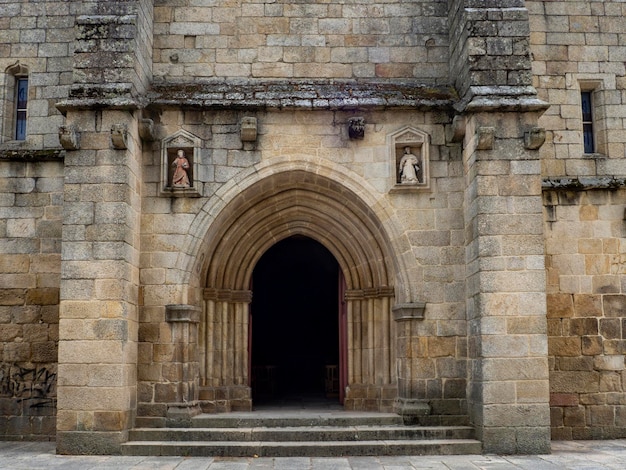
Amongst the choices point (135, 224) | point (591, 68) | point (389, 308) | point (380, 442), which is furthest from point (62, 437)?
point (591, 68)

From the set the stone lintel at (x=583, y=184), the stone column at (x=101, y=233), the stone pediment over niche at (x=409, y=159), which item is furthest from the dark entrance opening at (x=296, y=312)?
the stone column at (x=101, y=233)

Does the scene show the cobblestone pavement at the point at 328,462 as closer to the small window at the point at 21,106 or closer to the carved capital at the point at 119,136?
the carved capital at the point at 119,136

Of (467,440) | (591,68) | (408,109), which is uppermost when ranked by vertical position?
(591,68)

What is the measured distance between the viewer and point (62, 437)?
8.17m

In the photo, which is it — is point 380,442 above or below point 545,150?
below

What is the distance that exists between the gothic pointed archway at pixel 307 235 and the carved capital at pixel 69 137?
1.92 metres

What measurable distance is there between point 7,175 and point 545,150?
7.04 metres

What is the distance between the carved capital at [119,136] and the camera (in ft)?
27.9

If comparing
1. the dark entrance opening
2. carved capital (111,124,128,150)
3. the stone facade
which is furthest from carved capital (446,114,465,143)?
the dark entrance opening

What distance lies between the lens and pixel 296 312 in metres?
16.1

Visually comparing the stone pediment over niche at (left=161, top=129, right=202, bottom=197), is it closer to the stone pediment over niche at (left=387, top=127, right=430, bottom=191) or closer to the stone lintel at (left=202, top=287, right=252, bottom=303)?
the stone lintel at (left=202, top=287, right=252, bottom=303)

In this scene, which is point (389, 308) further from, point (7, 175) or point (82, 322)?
point (7, 175)

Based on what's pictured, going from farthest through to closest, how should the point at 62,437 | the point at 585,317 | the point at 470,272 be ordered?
the point at 585,317
the point at 470,272
the point at 62,437

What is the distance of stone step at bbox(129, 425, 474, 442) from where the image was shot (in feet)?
27.7
